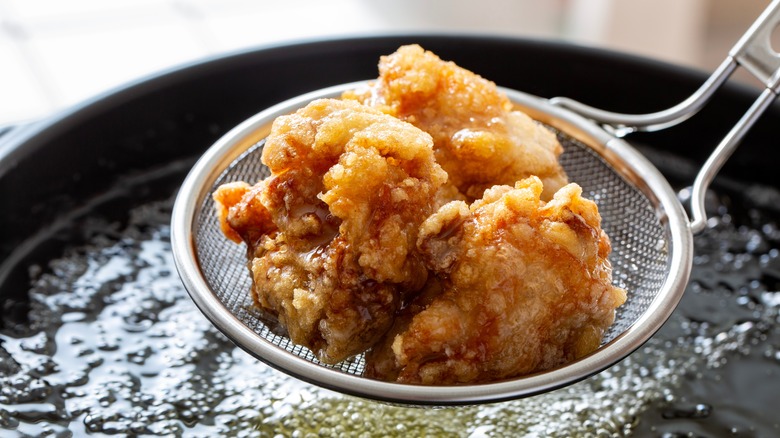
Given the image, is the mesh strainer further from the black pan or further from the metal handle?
the black pan

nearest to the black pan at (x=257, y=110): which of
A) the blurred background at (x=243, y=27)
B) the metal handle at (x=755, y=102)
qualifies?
the metal handle at (x=755, y=102)

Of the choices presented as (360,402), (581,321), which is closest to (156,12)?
(360,402)

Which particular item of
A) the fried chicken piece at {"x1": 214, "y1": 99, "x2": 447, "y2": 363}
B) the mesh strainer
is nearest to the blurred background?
the mesh strainer

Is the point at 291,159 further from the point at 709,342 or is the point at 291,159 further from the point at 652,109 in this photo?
the point at 652,109

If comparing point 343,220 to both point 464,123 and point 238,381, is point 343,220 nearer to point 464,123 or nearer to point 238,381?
point 464,123

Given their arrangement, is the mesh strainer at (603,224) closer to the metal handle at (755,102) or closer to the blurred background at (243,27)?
the metal handle at (755,102)
